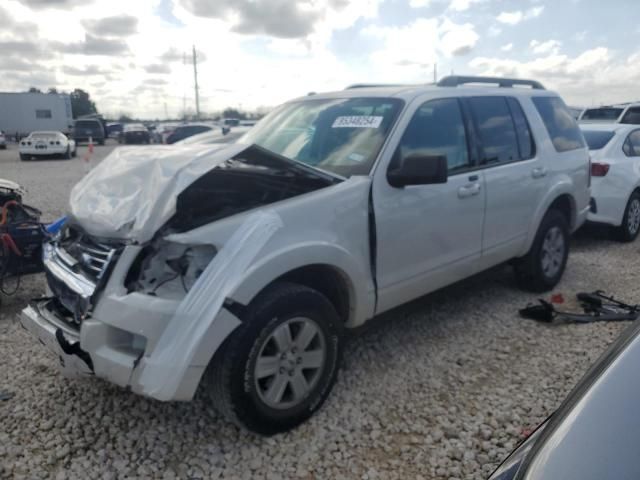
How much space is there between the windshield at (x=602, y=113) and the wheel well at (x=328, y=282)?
12.1 metres

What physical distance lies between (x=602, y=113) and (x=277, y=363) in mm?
13408

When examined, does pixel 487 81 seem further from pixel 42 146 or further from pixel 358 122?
pixel 42 146

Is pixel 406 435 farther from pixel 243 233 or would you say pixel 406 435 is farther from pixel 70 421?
pixel 70 421

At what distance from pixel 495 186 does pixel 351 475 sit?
2.55m

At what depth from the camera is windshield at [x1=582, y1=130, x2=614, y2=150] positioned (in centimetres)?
744

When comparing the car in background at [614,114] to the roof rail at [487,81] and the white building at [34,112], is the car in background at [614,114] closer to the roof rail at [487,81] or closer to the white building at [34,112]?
the roof rail at [487,81]

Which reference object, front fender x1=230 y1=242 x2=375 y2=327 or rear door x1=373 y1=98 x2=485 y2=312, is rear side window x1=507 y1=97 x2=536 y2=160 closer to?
rear door x1=373 y1=98 x2=485 y2=312

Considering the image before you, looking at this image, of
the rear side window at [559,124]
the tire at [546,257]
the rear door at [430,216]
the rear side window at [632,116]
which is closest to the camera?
the rear door at [430,216]

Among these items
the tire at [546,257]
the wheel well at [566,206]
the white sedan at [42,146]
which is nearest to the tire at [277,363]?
the tire at [546,257]

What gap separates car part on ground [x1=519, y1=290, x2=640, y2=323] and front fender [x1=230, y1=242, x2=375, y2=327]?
1.85 metres

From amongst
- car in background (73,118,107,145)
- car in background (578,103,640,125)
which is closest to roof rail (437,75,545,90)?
car in background (578,103,640,125)

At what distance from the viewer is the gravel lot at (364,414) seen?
9.05 ft

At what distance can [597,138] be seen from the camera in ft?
24.9

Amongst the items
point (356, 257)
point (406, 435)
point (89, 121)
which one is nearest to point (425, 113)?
point (356, 257)
